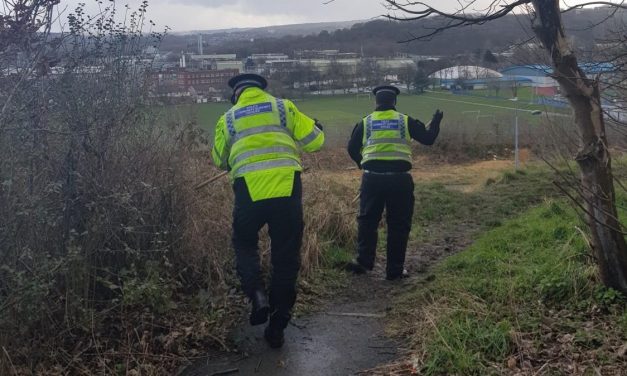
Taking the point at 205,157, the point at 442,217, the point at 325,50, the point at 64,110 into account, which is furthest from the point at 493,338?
the point at 325,50

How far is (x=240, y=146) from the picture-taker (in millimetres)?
4848

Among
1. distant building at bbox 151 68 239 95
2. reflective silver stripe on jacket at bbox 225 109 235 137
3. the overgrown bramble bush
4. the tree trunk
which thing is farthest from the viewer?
distant building at bbox 151 68 239 95

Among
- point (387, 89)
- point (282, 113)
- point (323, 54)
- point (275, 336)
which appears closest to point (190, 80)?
point (387, 89)

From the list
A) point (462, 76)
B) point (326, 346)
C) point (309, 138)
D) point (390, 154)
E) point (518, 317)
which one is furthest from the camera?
point (462, 76)

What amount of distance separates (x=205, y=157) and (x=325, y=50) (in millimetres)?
15059

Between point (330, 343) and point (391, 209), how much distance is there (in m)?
2.09

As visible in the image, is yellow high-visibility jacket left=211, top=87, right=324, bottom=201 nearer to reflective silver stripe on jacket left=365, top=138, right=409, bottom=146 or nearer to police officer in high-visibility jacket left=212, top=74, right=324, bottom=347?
police officer in high-visibility jacket left=212, top=74, right=324, bottom=347

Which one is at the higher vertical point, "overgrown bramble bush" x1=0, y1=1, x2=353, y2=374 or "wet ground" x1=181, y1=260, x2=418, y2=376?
"overgrown bramble bush" x1=0, y1=1, x2=353, y2=374

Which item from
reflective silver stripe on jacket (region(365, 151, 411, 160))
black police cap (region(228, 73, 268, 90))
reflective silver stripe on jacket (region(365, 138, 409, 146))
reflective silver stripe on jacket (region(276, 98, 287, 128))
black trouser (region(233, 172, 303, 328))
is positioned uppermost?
black police cap (region(228, 73, 268, 90))

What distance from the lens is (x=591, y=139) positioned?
476cm

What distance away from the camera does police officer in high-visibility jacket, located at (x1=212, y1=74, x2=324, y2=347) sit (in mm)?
4754

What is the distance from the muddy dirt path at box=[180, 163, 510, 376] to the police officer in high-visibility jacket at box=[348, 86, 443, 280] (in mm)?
418

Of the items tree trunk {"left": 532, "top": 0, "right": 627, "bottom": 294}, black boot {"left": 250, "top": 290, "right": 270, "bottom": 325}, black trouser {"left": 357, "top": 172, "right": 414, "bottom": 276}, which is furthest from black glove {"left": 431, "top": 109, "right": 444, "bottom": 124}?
black boot {"left": 250, "top": 290, "right": 270, "bottom": 325}

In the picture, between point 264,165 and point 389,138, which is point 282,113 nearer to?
point 264,165
